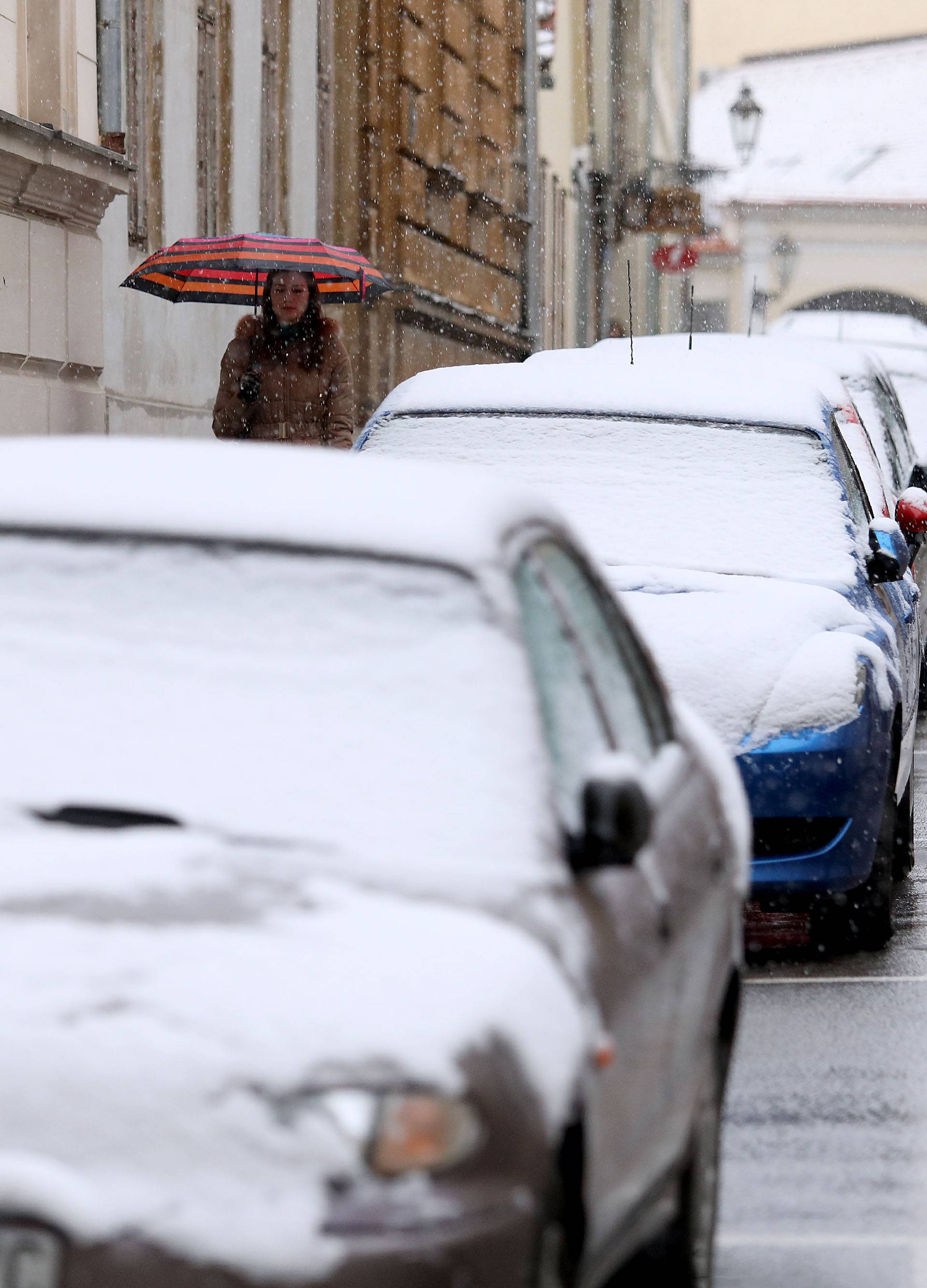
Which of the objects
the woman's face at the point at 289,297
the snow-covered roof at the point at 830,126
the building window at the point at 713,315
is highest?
the snow-covered roof at the point at 830,126

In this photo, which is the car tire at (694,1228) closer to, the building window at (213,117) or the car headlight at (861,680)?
the car headlight at (861,680)

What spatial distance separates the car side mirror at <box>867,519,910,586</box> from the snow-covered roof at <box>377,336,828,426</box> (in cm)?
42

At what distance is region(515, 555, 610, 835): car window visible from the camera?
357 cm

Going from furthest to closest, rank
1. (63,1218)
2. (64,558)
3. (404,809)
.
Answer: (64,558) < (404,809) < (63,1218)

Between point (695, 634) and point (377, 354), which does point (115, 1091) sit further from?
point (377, 354)

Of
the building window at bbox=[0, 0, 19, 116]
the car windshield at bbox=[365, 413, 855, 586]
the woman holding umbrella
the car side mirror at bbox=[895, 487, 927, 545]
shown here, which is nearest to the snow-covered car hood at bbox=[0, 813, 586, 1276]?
the car windshield at bbox=[365, 413, 855, 586]

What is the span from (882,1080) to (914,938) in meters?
1.91

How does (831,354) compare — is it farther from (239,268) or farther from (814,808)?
→ (814,808)

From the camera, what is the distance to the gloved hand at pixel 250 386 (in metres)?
11.6

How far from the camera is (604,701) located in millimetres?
3930

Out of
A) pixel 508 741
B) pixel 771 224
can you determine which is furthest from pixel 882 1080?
pixel 771 224

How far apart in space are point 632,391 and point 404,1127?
19.7 feet

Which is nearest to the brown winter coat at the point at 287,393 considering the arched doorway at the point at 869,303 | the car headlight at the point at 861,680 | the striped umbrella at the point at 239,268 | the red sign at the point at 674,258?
the striped umbrella at the point at 239,268

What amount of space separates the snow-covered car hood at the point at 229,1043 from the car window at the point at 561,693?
1.53 feet
